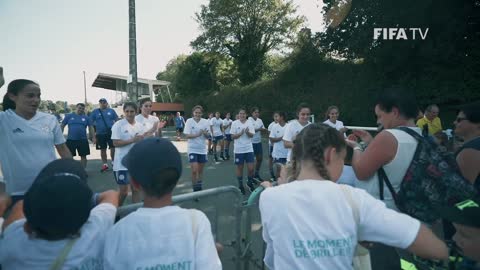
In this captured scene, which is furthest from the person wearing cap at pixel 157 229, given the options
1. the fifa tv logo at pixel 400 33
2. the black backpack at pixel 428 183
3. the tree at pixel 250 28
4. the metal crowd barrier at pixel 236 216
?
the tree at pixel 250 28

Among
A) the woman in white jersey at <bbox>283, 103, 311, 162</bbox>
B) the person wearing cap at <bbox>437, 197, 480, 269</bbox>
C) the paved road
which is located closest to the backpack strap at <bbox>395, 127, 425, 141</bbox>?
the person wearing cap at <bbox>437, 197, 480, 269</bbox>

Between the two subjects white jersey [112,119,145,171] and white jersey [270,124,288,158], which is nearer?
white jersey [112,119,145,171]

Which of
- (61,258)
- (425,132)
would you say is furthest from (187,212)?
(425,132)

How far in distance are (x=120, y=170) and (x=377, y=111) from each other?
4.46 meters

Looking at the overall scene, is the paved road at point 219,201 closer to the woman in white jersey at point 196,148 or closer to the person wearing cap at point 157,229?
the woman in white jersey at point 196,148

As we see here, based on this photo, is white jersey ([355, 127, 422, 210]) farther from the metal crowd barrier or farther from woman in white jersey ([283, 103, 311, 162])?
woman in white jersey ([283, 103, 311, 162])

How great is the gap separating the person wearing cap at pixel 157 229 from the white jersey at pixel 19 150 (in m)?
2.46

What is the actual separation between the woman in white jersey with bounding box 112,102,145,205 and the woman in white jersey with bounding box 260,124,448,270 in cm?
443

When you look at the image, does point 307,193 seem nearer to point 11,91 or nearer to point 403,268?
point 403,268

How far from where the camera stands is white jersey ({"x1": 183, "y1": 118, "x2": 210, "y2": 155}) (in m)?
7.46

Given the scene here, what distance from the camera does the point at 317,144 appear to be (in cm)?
162

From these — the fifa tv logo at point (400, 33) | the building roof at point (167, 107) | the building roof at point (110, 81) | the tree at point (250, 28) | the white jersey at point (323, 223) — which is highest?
the tree at point (250, 28)

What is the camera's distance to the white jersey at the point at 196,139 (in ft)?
24.5

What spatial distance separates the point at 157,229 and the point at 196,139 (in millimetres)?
6061
